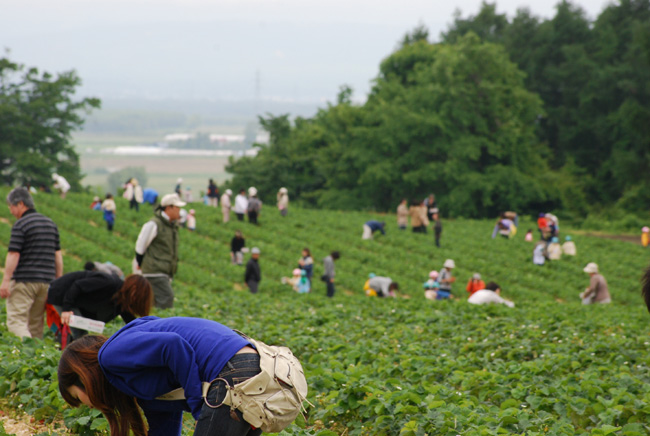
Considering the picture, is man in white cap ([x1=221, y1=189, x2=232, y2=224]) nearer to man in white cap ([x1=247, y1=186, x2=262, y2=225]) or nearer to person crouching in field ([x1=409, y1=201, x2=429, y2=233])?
man in white cap ([x1=247, y1=186, x2=262, y2=225])

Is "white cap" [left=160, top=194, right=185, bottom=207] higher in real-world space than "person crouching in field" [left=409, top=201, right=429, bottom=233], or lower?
higher

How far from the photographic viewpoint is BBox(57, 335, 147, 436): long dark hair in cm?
378

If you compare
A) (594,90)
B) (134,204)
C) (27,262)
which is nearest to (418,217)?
(134,204)

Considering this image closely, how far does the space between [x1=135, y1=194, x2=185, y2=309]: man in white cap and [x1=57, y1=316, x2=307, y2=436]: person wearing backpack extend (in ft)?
20.5

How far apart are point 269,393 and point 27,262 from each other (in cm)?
575

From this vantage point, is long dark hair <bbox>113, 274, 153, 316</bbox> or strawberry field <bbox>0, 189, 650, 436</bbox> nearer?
strawberry field <bbox>0, 189, 650, 436</bbox>

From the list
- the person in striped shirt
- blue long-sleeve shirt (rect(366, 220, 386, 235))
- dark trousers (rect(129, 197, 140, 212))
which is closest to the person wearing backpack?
the person in striped shirt

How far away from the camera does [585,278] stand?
25.6 metres

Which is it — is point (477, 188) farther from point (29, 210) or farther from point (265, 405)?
point (265, 405)

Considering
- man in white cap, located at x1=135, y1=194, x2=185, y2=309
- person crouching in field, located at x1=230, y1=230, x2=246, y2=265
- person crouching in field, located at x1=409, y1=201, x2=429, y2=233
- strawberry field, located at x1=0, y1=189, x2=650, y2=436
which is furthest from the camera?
person crouching in field, located at x1=409, y1=201, x2=429, y2=233

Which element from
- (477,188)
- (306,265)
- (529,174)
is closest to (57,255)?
(306,265)

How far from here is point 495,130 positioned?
49.1 metres

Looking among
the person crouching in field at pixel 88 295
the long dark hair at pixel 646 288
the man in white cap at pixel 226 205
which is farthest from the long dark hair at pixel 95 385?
the man in white cap at pixel 226 205

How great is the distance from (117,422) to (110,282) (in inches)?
140
